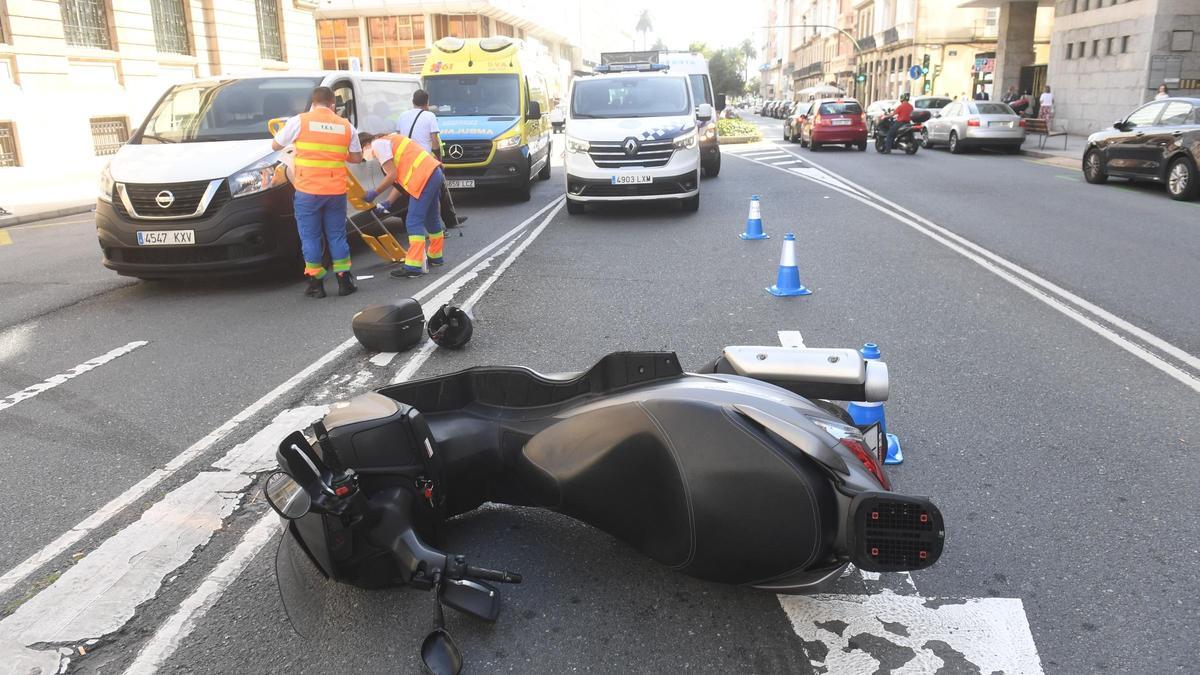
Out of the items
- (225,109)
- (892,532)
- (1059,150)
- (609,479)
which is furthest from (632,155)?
(1059,150)

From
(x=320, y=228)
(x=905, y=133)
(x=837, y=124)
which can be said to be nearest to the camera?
(x=320, y=228)

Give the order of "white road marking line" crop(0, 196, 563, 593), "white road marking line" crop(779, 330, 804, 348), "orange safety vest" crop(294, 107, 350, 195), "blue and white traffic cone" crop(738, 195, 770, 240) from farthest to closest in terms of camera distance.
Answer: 1. "blue and white traffic cone" crop(738, 195, 770, 240)
2. "orange safety vest" crop(294, 107, 350, 195)
3. "white road marking line" crop(779, 330, 804, 348)
4. "white road marking line" crop(0, 196, 563, 593)

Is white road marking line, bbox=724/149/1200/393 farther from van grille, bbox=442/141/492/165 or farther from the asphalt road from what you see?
van grille, bbox=442/141/492/165

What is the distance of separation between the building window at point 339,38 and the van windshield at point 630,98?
1634 inches

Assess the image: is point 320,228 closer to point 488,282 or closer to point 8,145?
point 488,282

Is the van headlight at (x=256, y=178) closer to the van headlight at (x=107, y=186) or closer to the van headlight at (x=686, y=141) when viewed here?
the van headlight at (x=107, y=186)

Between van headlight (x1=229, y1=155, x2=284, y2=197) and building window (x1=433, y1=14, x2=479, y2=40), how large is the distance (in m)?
45.7

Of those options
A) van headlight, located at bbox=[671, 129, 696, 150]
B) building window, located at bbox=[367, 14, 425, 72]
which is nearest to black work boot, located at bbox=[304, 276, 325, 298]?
van headlight, located at bbox=[671, 129, 696, 150]

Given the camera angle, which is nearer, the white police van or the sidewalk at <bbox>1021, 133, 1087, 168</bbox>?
the white police van

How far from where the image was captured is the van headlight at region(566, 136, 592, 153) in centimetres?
1334

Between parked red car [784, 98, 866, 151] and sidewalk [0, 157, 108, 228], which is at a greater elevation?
parked red car [784, 98, 866, 151]

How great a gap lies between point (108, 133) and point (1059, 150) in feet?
90.5

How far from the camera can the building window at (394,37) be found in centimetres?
5153

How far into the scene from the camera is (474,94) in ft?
54.7
